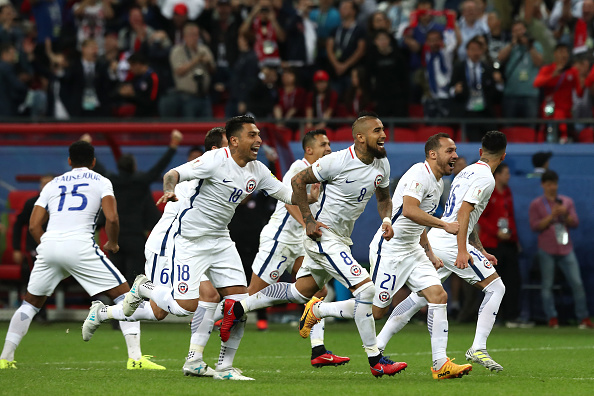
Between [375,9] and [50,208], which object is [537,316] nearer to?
[375,9]

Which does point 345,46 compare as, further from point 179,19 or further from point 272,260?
point 272,260

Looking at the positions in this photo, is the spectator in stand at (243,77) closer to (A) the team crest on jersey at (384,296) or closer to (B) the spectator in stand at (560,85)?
(B) the spectator in stand at (560,85)

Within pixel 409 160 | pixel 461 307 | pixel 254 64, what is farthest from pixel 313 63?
pixel 461 307

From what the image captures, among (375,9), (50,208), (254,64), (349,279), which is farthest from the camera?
(375,9)

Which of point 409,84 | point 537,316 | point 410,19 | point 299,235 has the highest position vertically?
point 410,19

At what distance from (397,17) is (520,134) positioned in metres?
3.80

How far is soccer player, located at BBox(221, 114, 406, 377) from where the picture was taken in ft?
28.9

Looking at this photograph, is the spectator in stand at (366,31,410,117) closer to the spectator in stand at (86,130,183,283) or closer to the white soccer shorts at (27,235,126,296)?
the spectator in stand at (86,130,183,283)

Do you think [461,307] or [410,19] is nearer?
[461,307]

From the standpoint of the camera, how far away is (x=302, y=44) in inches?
722

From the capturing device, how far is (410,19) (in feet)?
60.8

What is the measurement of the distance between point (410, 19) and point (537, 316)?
5.98 meters

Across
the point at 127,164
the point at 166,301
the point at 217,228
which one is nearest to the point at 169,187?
the point at 217,228

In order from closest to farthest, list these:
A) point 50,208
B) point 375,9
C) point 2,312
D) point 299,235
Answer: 1. point 50,208
2. point 299,235
3. point 2,312
4. point 375,9
